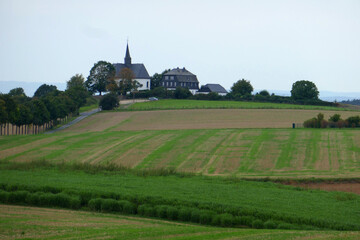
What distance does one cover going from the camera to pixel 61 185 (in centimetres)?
2784

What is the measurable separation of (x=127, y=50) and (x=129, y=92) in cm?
3064

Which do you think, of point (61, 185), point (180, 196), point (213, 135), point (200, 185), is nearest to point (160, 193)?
point (180, 196)

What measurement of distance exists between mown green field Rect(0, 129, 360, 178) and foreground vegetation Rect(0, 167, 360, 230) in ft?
24.1

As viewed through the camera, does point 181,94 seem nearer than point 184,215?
No

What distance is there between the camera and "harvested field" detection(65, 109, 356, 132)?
222ft

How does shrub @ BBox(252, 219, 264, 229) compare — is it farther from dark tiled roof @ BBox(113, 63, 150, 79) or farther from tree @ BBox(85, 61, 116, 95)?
dark tiled roof @ BBox(113, 63, 150, 79)

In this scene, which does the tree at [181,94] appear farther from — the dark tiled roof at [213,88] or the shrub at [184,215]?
the shrub at [184,215]

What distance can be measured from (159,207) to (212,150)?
24.1 m

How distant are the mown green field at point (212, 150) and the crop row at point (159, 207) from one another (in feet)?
40.1

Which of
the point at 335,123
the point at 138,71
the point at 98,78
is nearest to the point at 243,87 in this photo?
the point at 138,71

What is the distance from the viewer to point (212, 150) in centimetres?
4703

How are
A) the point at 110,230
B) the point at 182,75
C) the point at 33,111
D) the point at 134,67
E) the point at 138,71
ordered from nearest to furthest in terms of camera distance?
the point at 110,230 → the point at 33,111 → the point at 138,71 → the point at 134,67 → the point at 182,75

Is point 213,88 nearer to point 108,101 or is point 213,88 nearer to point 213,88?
point 213,88

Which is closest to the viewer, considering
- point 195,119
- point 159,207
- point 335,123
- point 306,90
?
point 159,207
